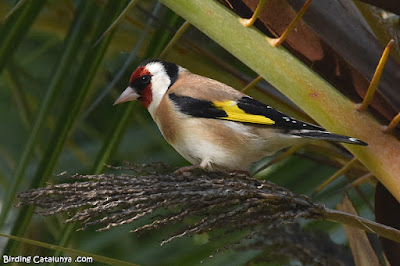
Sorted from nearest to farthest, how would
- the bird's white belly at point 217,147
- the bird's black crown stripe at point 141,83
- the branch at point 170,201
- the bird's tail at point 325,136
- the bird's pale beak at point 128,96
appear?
the branch at point 170,201 → the bird's tail at point 325,136 → the bird's pale beak at point 128,96 → the bird's white belly at point 217,147 → the bird's black crown stripe at point 141,83

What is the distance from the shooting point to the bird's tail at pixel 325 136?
1504 millimetres

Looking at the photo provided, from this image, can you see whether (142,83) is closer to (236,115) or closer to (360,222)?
(236,115)

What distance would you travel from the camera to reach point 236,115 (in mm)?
1958

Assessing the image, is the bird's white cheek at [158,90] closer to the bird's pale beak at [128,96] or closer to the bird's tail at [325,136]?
the bird's pale beak at [128,96]

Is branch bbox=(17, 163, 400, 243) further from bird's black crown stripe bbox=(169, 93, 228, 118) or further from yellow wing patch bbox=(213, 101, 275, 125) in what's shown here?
bird's black crown stripe bbox=(169, 93, 228, 118)

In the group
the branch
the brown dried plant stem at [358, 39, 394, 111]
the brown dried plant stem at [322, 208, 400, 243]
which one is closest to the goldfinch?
the brown dried plant stem at [358, 39, 394, 111]

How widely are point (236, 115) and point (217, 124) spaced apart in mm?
66

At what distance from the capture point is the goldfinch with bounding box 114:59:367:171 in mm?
1905

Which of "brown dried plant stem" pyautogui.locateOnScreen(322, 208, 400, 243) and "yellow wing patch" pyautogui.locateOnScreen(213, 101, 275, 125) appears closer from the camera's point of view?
"brown dried plant stem" pyautogui.locateOnScreen(322, 208, 400, 243)

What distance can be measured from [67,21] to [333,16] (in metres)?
0.96

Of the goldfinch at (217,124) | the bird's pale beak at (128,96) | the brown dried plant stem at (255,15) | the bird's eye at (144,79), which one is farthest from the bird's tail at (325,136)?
the bird's eye at (144,79)

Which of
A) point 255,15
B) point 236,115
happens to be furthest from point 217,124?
point 255,15

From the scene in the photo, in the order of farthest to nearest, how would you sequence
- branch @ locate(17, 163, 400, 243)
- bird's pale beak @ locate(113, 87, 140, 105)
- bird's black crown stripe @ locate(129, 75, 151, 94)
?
bird's black crown stripe @ locate(129, 75, 151, 94), bird's pale beak @ locate(113, 87, 140, 105), branch @ locate(17, 163, 400, 243)

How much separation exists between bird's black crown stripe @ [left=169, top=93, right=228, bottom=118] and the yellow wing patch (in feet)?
0.05
